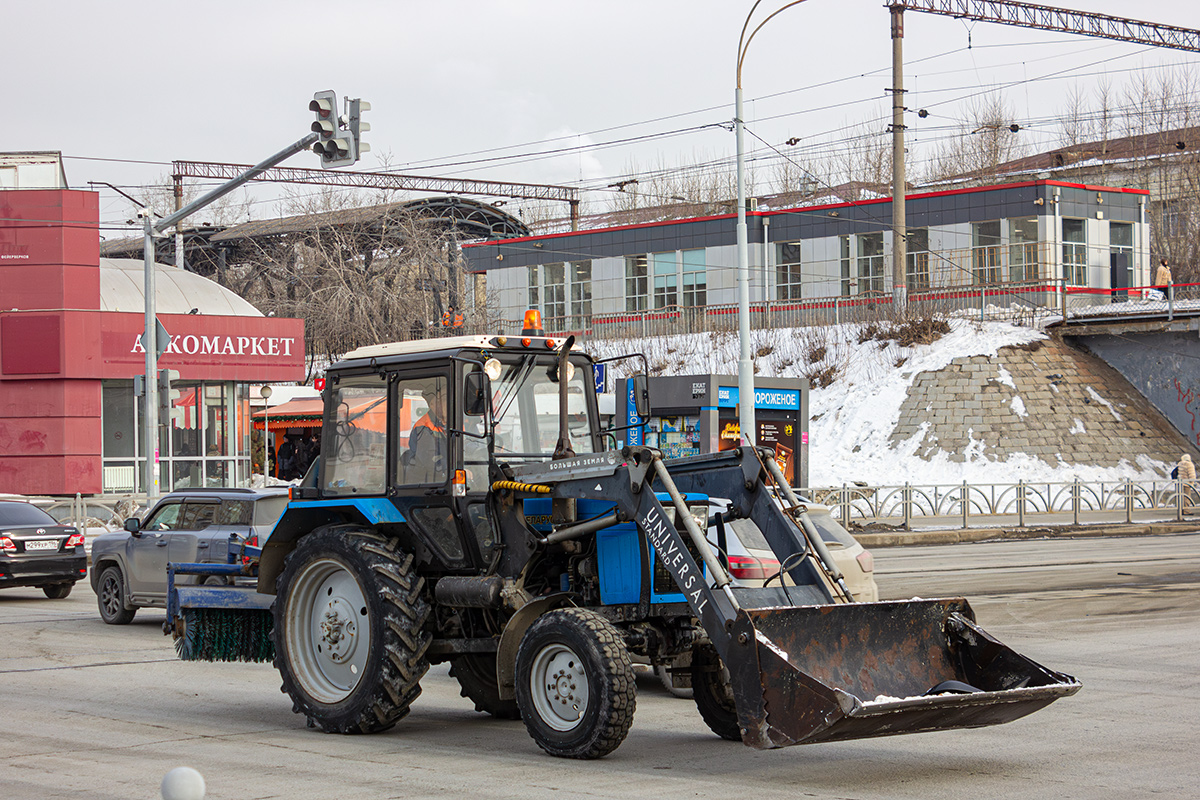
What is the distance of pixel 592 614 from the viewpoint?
7723 millimetres

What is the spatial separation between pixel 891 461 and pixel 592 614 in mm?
32724

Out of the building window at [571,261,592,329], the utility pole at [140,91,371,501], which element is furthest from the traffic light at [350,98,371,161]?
the building window at [571,261,592,329]

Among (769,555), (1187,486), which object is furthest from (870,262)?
(769,555)

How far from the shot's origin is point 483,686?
9.62 metres

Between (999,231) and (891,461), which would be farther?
(999,231)

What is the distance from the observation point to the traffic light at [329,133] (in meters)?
19.7

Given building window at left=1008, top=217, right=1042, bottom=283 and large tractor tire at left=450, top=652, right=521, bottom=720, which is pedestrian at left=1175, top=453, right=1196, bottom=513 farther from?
large tractor tire at left=450, top=652, right=521, bottom=720

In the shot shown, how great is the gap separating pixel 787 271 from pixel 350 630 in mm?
46042

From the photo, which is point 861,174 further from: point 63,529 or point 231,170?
point 63,529

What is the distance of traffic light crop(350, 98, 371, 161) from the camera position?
1983 centimetres

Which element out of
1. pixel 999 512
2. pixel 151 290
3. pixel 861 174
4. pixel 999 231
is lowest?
pixel 999 512

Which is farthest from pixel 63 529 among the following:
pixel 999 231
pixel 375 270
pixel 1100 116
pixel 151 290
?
pixel 1100 116

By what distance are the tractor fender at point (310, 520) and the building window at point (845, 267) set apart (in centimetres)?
4345

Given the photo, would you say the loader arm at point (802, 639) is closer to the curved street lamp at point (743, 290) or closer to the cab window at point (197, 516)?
the cab window at point (197, 516)
